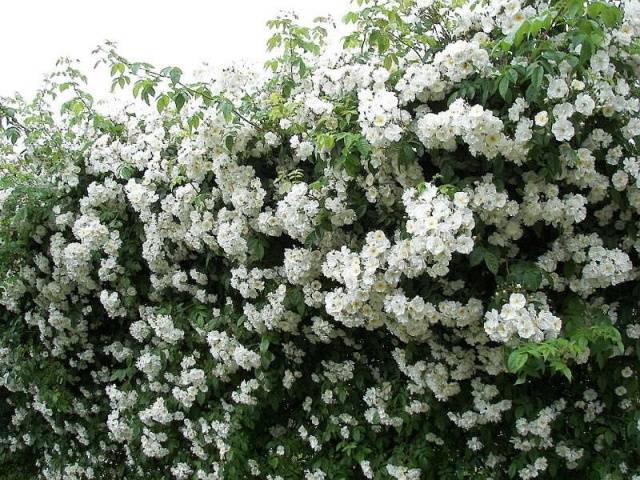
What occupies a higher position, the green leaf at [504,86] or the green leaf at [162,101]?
the green leaf at [162,101]

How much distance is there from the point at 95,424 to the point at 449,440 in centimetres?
232

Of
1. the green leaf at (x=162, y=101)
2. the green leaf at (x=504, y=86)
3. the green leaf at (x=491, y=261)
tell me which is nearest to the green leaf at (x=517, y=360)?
the green leaf at (x=491, y=261)

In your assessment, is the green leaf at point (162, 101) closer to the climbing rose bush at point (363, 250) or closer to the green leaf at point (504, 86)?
the climbing rose bush at point (363, 250)

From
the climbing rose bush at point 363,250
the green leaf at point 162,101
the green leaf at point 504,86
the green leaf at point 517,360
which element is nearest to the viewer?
the green leaf at point 517,360

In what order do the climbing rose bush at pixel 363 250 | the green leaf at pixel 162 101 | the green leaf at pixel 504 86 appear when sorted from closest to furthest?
the green leaf at pixel 504 86
the climbing rose bush at pixel 363 250
the green leaf at pixel 162 101

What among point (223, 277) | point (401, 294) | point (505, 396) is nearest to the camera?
point (401, 294)

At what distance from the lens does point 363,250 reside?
243cm

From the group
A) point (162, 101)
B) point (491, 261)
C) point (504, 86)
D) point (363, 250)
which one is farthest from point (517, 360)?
point (162, 101)

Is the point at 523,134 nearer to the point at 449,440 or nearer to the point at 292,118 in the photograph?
the point at 292,118

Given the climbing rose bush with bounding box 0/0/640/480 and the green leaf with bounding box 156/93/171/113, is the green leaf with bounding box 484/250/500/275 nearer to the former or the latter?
the climbing rose bush with bounding box 0/0/640/480

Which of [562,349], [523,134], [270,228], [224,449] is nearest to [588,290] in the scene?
[562,349]

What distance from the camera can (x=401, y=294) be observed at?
7.95 ft

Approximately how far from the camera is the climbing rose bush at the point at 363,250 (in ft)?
7.55

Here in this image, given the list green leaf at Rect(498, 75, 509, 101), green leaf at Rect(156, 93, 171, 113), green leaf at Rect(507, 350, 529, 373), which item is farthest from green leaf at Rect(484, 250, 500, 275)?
green leaf at Rect(156, 93, 171, 113)
